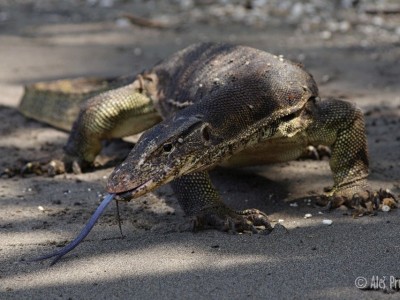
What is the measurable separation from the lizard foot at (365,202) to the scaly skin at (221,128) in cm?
2

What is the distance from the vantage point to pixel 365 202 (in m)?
4.54

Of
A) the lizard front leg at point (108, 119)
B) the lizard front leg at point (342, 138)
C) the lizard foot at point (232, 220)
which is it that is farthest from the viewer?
the lizard front leg at point (108, 119)

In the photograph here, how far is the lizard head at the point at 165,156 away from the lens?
3758 millimetres

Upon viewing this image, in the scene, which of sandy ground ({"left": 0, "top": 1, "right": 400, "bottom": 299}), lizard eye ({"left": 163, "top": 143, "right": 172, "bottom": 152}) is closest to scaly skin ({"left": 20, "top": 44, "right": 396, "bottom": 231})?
lizard eye ({"left": 163, "top": 143, "right": 172, "bottom": 152})

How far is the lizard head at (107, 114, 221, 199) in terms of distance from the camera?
3758mm

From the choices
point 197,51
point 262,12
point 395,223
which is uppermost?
point 197,51

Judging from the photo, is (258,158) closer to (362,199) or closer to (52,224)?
(362,199)

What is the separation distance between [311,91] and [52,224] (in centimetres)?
178

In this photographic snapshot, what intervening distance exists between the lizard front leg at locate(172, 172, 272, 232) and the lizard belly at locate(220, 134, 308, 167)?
1.20ft

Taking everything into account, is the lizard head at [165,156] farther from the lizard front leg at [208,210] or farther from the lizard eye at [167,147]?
the lizard front leg at [208,210]

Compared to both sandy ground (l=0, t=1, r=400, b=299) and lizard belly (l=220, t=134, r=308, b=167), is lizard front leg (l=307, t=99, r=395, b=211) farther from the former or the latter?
sandy ground (l=0, t=1, r=400, b=299)

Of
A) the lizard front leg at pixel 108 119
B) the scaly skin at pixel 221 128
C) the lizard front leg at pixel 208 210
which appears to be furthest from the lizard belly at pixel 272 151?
the lizard front leg at pixel 108 119

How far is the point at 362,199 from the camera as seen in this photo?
455cm

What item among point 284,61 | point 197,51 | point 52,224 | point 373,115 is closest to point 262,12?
point 373,115
